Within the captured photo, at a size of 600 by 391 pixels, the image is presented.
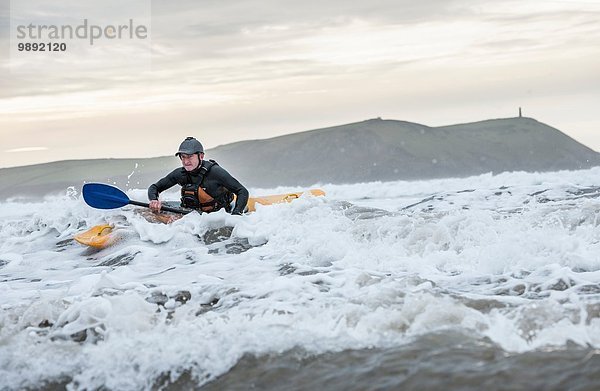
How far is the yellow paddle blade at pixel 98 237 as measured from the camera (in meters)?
7.70

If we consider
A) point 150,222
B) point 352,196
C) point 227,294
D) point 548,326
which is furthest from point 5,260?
point 352,196

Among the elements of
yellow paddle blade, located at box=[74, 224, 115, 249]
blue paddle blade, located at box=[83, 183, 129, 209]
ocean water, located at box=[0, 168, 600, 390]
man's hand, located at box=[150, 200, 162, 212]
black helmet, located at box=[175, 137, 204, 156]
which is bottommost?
ocean water, located at box=[0, 168, 600, 390]

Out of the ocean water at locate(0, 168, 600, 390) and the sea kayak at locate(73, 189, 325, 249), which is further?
the sea kayak at locate(73, 189, 325, 249)

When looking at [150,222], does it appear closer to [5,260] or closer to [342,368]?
[5,260]

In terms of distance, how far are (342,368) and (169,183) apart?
Answer: 219 inches

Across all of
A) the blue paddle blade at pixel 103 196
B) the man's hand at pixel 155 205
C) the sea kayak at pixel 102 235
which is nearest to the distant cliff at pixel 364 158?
the blue paddle blade at pixel 103 196

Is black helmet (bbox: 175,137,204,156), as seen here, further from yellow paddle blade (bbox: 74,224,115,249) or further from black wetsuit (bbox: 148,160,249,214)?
yellow paddle blade (bbox: 74,224,115,249)

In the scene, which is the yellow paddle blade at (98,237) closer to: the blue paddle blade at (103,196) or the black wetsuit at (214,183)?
the blue paddle blade at (103,196)

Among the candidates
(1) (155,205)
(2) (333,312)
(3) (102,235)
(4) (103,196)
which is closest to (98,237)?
(3) (102,235)

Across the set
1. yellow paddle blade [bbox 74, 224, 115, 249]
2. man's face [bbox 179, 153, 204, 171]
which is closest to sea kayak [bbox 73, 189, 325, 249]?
yellow paddle blade [bbox 74, 224, 115, 249]

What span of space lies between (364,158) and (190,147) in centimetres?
3742

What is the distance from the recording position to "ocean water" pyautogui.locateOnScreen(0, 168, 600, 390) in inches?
117

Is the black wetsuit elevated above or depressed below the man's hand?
above

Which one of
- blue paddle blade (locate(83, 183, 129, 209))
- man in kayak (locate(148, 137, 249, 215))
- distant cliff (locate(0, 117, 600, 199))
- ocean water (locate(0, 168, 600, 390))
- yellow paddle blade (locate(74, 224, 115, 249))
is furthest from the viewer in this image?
distant cliff (locate(0, 117, 600, 199))
